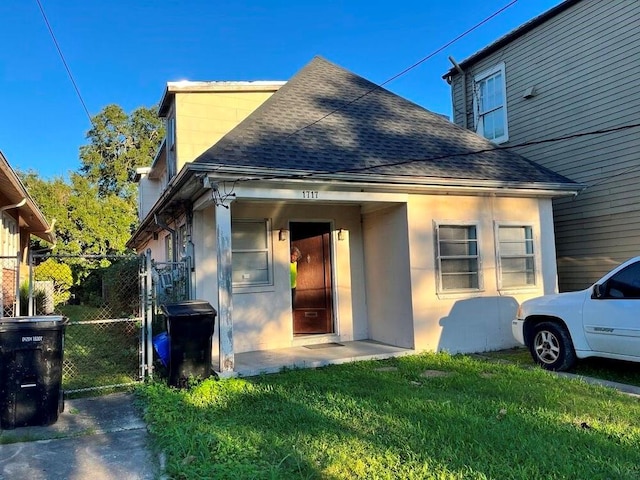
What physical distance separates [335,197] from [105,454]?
15.8 feet

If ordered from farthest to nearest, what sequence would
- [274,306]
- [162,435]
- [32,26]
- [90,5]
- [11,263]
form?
[11,263]
[90,5]
[32,26]
[274,306]
[162,435]

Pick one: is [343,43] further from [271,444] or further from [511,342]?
[271,444]

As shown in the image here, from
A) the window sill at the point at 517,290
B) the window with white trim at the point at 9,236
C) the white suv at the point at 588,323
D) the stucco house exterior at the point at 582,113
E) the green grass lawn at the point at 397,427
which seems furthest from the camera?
the window with white trim at the point at 9,236

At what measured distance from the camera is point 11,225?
12.0 metres

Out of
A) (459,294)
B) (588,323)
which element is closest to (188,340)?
(459,294)

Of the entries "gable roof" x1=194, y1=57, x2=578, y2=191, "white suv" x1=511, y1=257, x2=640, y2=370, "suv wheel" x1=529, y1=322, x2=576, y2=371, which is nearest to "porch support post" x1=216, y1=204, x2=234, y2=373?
"gable roof" x1=194, y1=57, x2=578, y2=191

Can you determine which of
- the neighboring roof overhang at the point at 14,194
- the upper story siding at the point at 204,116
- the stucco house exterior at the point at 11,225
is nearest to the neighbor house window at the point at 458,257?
the upper story siding at the point at 204,116

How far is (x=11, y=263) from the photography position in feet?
39.8

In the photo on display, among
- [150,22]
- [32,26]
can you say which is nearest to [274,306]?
[32,26]

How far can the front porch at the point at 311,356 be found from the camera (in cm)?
703

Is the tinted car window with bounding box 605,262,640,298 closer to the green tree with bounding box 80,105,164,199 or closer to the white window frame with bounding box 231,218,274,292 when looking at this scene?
the white window frame with bounding box 231,218,274,292

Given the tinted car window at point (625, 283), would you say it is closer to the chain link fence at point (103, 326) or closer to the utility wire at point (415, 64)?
the utility wire at point (415, 64)

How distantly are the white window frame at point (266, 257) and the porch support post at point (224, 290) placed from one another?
1.55 meters

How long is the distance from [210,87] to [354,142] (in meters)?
3.81
